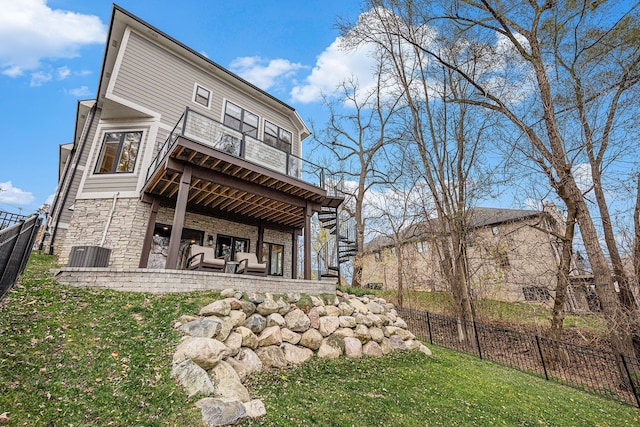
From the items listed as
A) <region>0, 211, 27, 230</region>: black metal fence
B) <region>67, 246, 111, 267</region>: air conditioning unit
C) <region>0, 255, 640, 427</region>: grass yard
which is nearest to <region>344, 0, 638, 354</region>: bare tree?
<region>0, 255, 640, 427</region>: grass yard

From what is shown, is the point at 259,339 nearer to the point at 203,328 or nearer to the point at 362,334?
the point at 203,328

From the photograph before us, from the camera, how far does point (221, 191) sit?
26.3 feet

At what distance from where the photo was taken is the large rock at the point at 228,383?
3.23m

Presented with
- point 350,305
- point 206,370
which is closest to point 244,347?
point 206,370

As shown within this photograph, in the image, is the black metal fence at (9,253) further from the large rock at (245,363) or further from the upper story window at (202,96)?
the upper story window at (202,96)

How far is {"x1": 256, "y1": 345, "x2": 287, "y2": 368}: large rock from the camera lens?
4254 mm

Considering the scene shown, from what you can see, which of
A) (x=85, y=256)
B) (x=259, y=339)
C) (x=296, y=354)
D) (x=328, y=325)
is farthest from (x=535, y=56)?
(x=85, y=256)

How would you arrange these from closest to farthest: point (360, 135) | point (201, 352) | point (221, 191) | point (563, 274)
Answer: point (201, 352) < point (563, 274) < point (221, 191) < point (360, 135)

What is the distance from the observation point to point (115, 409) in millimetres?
2539

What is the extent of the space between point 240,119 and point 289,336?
29.2ft

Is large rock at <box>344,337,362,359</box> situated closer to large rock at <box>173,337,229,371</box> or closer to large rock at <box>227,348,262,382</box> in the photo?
large rock at <box>227,348,262,382</box>

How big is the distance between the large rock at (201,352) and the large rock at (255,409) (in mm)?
747

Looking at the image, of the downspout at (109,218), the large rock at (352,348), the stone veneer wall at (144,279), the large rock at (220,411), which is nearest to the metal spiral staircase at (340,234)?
the large rock at (352,348)

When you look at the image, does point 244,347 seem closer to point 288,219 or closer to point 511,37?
point 288,219
